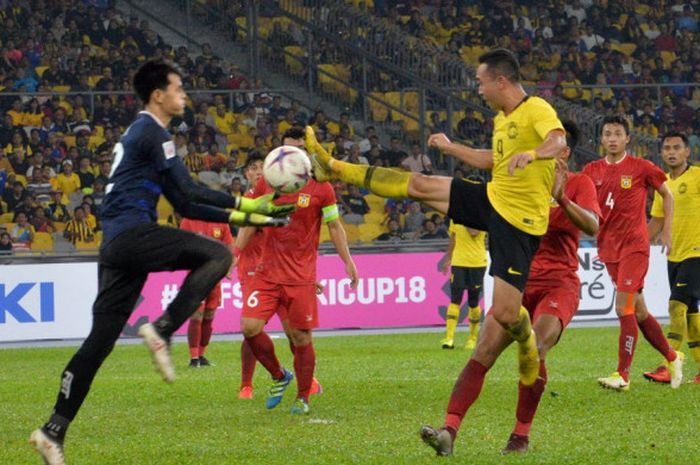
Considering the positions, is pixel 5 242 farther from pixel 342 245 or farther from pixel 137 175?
pixel 137 175

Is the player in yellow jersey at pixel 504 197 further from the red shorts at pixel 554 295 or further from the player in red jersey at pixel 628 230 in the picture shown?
the player in red jersey at pixel 628 230

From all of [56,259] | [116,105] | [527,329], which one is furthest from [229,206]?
[116,105]

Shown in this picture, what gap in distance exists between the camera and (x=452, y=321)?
20.4m

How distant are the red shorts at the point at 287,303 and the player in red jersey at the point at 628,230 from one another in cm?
340

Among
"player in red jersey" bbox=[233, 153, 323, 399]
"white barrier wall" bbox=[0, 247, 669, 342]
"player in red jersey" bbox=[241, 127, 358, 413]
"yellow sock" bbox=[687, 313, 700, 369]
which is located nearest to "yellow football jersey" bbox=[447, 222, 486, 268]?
"white barrier wall" bbox=[0, 247, 669, 342]

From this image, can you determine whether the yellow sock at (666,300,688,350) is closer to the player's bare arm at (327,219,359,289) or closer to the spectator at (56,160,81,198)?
the player's bare arm at (327,219,359,289)

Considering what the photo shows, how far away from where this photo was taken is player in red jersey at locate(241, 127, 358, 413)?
39.3ft

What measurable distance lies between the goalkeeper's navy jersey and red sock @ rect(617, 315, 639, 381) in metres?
6.49

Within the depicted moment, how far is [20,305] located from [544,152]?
616 inches

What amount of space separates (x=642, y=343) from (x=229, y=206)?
1315cm

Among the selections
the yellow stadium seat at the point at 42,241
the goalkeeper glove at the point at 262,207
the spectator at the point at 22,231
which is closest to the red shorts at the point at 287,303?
the goalkeeper glove at the point at 262,207

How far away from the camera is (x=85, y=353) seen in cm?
830

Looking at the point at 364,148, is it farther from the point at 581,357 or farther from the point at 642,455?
the point at 642,455

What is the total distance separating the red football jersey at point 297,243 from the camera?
12.1m
